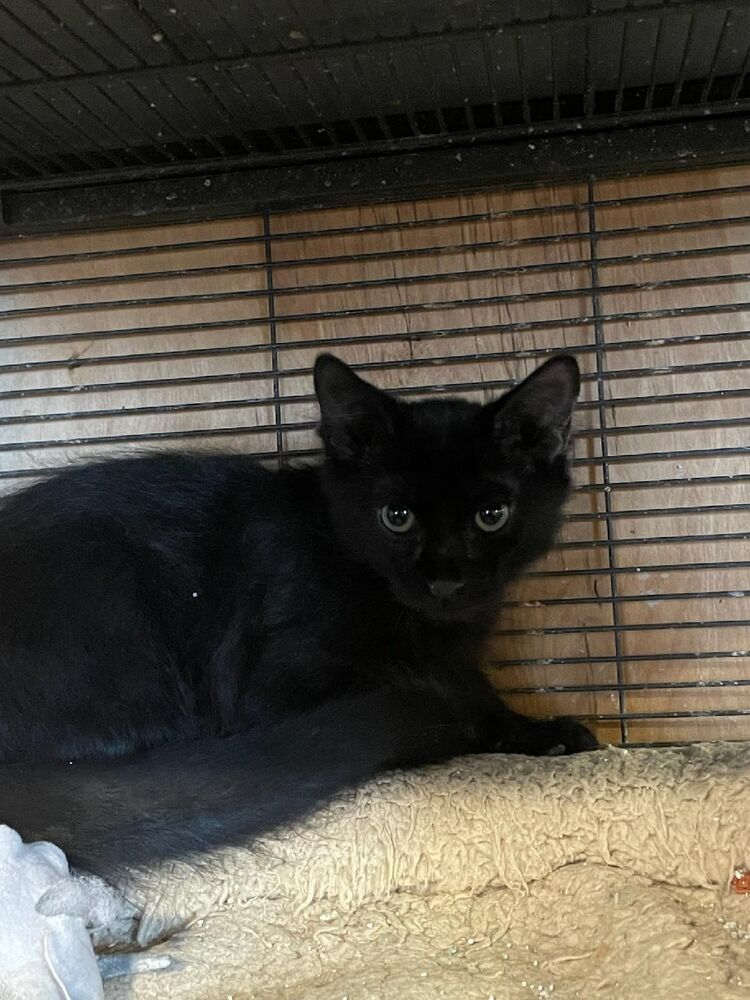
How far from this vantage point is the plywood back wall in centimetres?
174

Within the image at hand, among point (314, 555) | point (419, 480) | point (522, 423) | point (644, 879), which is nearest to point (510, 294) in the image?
point (522, 423)

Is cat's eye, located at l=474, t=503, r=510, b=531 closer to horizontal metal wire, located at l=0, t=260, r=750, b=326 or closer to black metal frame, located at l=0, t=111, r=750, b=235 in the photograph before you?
horizontal metal wire, located at l=0, t=260, r=750, b=326

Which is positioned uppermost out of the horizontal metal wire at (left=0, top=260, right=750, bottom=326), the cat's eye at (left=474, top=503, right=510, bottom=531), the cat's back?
the horizontal metal wire at (left=0, top=260, right=750, bottom=326)

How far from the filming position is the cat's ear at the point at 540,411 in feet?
4.68

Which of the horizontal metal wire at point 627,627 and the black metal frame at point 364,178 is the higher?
the black metal frame at point 364,178

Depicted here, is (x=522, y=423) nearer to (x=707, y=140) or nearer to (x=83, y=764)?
(x=707, y=140)

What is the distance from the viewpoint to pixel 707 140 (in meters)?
1.62

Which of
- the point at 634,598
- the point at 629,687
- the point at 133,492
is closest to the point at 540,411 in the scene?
the point at 634,598

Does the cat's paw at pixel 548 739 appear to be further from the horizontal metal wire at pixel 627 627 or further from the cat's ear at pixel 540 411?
the cat's ear at pixel 540 411

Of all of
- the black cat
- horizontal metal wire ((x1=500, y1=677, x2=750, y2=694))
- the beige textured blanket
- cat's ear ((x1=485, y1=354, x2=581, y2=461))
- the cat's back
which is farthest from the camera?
horizontal metal wire ((x1=500, y1=677, x2=750, y2=694))

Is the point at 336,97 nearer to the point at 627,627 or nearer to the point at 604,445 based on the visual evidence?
the point at 604,445

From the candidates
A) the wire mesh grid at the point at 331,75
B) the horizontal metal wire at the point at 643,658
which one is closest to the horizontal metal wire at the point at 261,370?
the wire mesh grid at the point at 331,75

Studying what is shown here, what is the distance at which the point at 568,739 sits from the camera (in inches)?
62.0

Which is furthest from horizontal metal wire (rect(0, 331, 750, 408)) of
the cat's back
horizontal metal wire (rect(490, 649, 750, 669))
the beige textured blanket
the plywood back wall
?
the beige textured blanket
